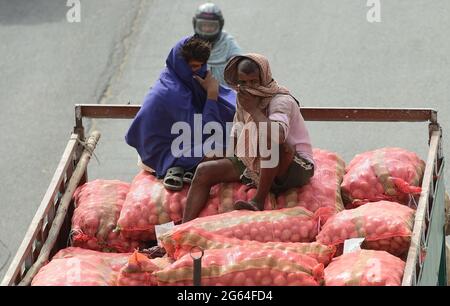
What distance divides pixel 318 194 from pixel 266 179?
1.08 ft

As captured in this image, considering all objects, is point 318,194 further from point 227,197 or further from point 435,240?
point 435,240

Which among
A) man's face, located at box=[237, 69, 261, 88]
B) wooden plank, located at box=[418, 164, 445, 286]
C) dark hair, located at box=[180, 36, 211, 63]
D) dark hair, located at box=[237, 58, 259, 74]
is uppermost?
dark hair, located at box=[180, 36, 211, 63]

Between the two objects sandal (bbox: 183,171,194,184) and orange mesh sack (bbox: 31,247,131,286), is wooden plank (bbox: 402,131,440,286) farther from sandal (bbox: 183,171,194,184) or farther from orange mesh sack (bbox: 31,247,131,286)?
orange mesh sack (bbox: 31,247,131,286)

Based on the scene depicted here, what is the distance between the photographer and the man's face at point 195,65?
633 cm

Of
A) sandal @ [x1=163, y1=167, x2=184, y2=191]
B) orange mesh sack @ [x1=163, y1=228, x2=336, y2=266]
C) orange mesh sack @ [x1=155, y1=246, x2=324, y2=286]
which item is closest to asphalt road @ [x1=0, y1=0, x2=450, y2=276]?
sandal @ [x1=163, y1=167, x2=184, y2=191]

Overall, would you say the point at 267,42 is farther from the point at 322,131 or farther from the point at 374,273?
the point at 374,273

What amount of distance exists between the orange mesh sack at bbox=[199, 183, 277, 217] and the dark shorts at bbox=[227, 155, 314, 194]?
0.16 ft

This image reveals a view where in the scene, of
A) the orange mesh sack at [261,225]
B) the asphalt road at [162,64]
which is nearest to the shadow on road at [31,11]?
the asphalt road at [162,64]

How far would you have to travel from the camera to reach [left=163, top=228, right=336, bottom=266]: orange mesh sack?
539cm

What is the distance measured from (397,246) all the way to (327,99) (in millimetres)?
4597

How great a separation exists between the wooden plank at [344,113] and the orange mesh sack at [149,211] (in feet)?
2.33

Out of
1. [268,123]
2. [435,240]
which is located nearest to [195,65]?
[268,123]

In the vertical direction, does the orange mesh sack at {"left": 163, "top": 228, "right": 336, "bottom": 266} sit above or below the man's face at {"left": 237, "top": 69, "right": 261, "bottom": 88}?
below

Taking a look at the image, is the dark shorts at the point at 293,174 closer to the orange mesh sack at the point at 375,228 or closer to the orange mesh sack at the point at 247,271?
the orange mesh sack at the point at 375,228
